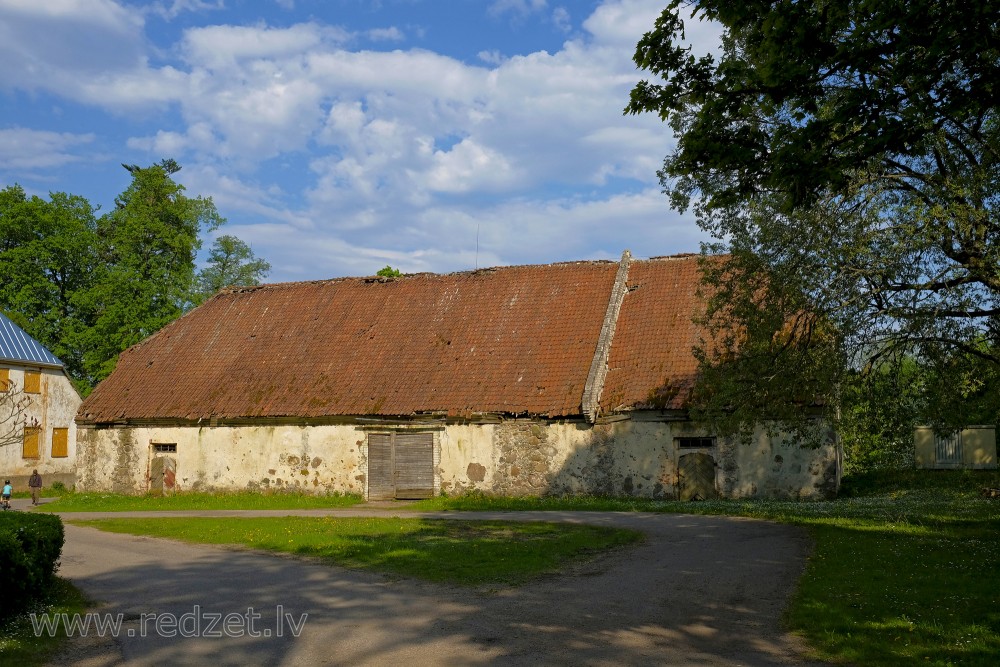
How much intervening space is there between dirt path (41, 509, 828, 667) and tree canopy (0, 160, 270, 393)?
28619mm

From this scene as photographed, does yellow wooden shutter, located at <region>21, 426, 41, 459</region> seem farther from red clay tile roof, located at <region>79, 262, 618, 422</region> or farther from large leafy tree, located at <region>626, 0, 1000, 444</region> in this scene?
large leafy tree, located at <region>626, 0, 1000, 444</region>

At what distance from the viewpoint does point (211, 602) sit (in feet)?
31.1

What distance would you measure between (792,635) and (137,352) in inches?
1115

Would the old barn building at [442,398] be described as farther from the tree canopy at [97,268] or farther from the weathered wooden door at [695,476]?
the tree canopy at [97,268]

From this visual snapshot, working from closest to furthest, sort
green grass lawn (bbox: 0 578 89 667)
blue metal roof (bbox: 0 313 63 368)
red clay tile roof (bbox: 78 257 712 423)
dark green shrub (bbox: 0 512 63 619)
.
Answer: green grass lawn (bbox: 0 578 89 667), dark green shrub (bbox: 0 512 63 619), red clay tile roof (bbox: 78 257 712 423), blue metal roof (bbox: 0 313 63 368)

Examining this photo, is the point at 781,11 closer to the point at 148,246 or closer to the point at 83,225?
the point at 148,246

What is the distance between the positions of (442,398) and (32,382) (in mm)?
23557

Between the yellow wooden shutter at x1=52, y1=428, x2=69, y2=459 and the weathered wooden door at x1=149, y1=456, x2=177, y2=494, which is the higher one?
the yellow wooden shutter at x1=52, y1=428, x2=69, y2=459

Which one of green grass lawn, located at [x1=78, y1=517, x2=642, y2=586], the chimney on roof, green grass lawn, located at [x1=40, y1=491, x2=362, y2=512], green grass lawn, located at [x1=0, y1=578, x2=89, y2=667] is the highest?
the chimney on roof

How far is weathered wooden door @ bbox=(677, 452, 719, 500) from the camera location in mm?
22203

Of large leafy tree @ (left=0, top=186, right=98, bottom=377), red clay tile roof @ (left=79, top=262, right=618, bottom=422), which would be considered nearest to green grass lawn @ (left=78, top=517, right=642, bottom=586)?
red clay tile roof @ (left=79, top=262, right=618, bottom=422)

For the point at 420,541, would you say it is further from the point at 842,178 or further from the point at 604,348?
the point at 604,348

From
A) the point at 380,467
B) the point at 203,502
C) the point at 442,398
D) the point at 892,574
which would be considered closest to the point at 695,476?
the point at 442,398

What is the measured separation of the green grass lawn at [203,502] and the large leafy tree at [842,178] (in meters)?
12.4
